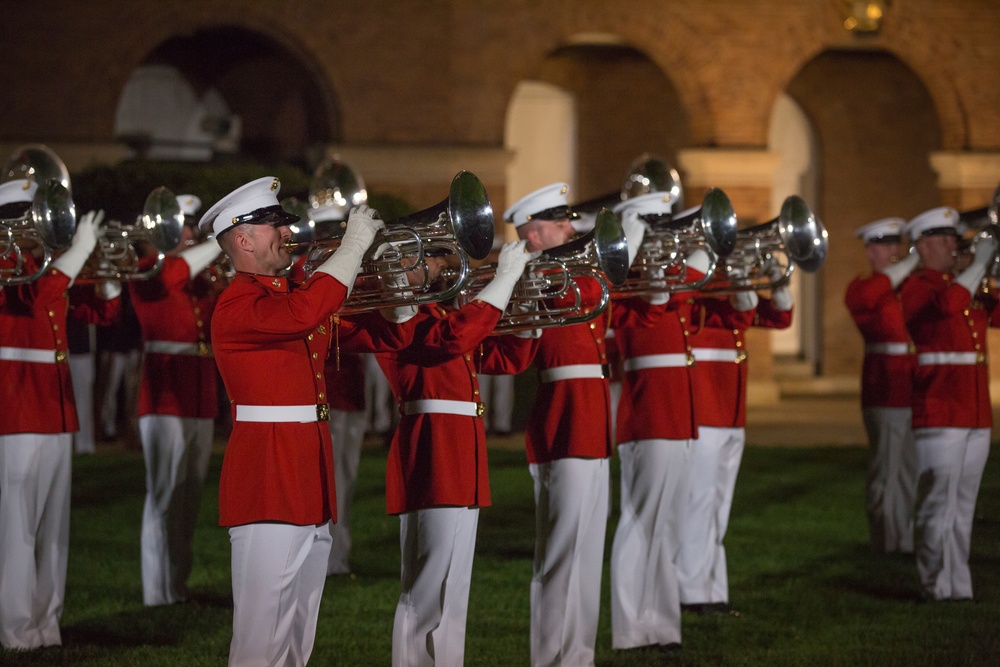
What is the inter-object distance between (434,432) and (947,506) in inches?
137

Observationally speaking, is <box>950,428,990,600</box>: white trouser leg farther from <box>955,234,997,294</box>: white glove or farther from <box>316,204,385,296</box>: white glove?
<box>316,204,385,296</box>: white glove

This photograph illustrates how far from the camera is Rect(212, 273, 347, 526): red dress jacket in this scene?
499 cm

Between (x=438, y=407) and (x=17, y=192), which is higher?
(x=17, y=192)

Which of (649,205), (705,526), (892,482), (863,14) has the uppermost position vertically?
(863,14)

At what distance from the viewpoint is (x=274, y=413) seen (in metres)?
5.08

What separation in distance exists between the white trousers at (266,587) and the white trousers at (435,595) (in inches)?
23.5

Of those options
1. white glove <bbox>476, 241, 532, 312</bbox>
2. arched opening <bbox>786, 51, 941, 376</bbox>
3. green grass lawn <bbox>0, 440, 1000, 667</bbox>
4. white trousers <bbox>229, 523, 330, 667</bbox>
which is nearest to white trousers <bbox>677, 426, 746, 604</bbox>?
green grass lawn <bbox>0, 440, 1000, 667</bbox>

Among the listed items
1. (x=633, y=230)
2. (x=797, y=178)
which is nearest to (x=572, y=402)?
(x=633, y=230)

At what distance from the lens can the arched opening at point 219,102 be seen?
25.0m

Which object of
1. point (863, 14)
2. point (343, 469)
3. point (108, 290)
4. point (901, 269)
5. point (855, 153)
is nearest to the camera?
point (108, 290)

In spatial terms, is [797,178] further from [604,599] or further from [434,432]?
[434,432]

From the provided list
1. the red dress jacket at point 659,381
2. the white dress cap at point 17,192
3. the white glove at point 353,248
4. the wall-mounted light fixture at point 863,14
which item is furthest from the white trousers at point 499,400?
the white glove at point 353,248

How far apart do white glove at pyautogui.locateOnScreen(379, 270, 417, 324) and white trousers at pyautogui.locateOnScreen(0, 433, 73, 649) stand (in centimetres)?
224

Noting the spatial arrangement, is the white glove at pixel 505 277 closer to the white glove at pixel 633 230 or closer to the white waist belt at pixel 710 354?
the white glove at pixel 633 230
